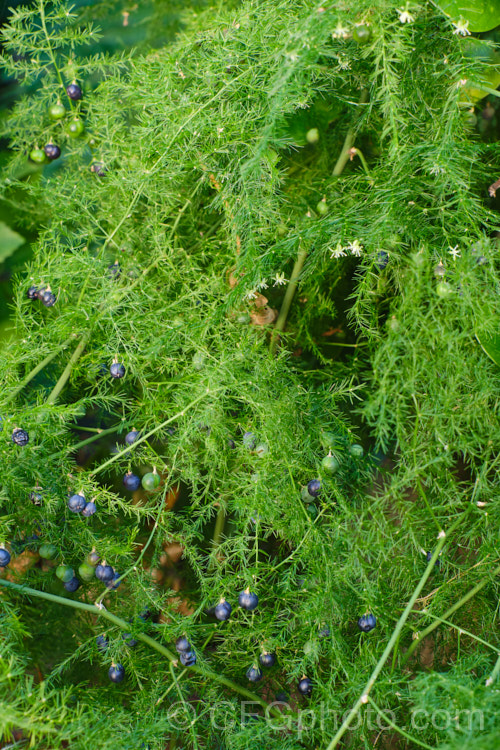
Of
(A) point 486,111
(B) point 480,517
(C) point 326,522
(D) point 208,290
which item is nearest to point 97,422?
(D) point 208,290

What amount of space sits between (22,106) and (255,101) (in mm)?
645

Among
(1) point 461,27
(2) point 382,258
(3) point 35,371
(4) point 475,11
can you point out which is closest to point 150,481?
(3) point 35,371

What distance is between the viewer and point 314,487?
3.58ft

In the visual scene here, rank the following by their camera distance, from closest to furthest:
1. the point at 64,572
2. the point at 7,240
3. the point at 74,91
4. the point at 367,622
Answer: the point at 367,622 → the point at 64,572 → the point at 74,91 → the point at 7,240

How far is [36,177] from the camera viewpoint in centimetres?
149

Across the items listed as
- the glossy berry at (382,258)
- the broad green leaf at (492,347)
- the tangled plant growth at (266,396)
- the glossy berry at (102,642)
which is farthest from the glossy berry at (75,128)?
the glossy berry at (102,642)

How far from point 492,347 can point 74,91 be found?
3.52 ft

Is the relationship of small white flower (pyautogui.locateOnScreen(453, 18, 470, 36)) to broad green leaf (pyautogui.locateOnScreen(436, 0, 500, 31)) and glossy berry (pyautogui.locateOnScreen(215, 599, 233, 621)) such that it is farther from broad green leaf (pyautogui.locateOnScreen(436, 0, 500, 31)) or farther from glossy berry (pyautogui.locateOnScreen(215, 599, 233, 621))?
glossy berry (pyautogui.locateOnScreen(215, 599, 233, 621))

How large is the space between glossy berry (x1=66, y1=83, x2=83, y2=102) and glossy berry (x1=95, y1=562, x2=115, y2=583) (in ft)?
3.41

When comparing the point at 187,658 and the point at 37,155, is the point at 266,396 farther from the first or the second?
the point at 37,155

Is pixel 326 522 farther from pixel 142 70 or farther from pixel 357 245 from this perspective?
pixel 142 70

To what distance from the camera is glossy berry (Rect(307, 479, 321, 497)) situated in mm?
1092

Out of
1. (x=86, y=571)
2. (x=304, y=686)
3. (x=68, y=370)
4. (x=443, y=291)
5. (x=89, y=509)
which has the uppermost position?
(x=443, y=291)

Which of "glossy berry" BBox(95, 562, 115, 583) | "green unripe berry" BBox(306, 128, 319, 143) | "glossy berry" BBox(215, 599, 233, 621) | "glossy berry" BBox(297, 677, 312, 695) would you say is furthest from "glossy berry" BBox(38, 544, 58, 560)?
"green unripe berry" BBox(306, 128, 319, 143)
